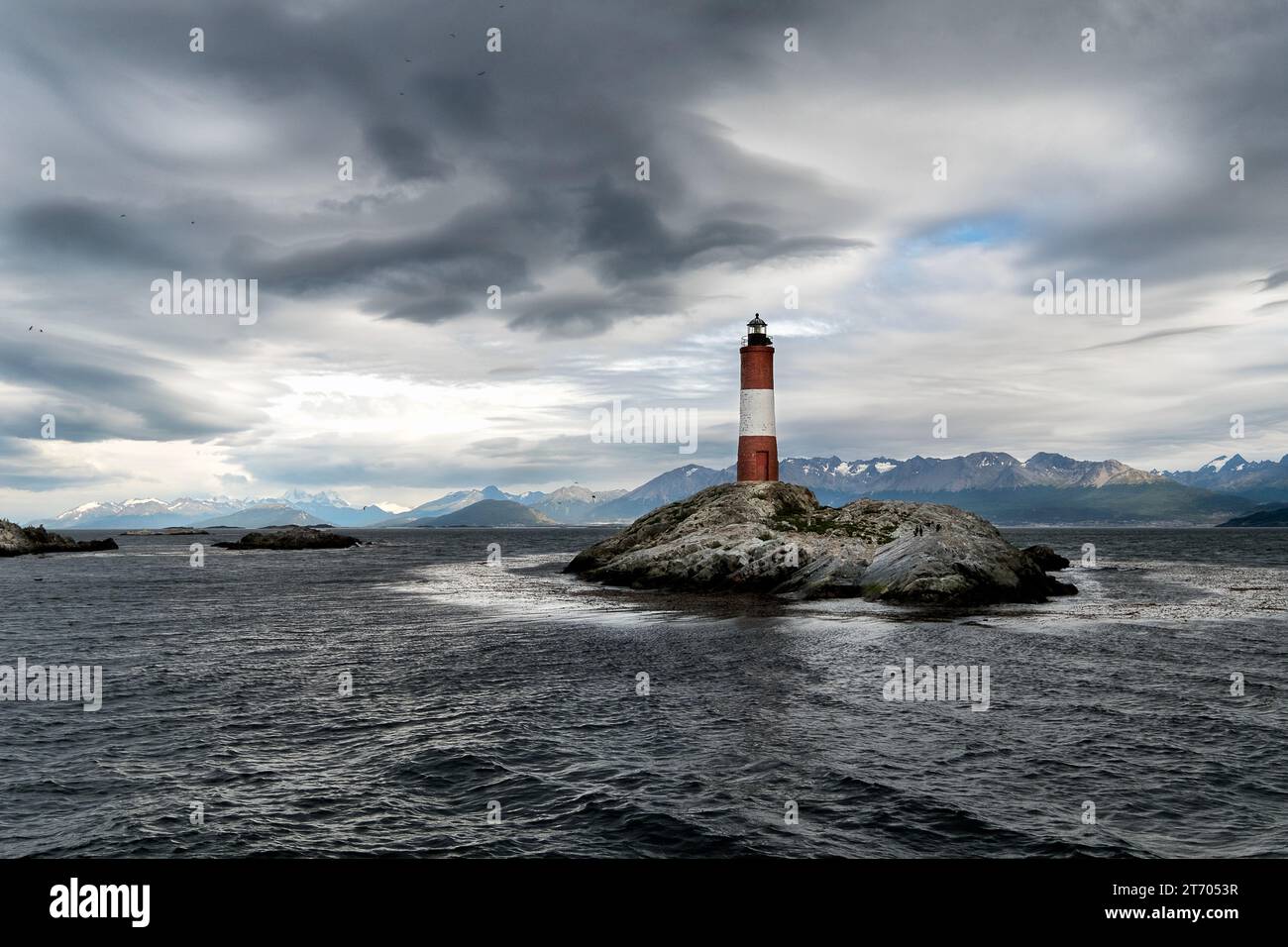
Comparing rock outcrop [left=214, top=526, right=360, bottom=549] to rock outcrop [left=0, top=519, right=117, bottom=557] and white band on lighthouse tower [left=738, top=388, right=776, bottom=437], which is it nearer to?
rock outcrop [left=0, top=519, right=117, bottom=557]

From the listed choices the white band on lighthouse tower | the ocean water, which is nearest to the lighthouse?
the white band on lighthouse tower

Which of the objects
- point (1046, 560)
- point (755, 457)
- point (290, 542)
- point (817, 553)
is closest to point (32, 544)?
point (290, 542)

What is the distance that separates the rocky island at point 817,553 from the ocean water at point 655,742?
25.2 ft

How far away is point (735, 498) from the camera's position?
197 ft

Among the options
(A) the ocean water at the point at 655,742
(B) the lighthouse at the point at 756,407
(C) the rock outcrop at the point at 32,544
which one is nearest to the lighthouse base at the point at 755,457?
(B) the lighthouse at the point at 756,407

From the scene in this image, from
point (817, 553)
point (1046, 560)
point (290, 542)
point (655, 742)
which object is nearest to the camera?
point (655, 742)

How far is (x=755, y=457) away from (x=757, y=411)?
12.4 ft

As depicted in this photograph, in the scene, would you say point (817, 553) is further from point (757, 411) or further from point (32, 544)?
point (32, 544)

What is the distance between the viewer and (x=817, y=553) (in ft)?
167

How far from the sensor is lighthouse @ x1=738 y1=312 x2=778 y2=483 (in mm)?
65000

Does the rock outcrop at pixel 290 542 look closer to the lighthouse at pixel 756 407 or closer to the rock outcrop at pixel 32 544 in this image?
the rock outcrop at pixel 32 544
